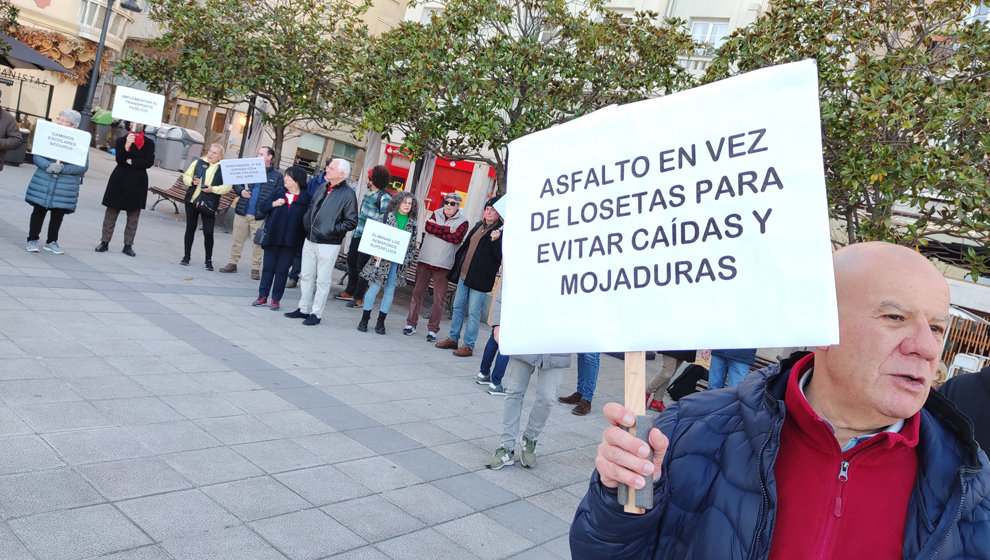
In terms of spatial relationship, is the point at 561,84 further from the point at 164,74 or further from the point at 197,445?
the point at 164,74

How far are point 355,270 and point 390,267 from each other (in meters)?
1.94

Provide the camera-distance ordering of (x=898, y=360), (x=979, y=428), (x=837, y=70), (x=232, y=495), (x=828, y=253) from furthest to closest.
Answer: (x=837, y=70), (x=232, y=495), (x=979, y=428), (x=898, y=360), (x=828, y=253)

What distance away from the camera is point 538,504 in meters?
5.30

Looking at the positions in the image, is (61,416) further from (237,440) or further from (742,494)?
(742,494)

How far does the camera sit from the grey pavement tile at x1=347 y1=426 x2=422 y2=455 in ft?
18.5

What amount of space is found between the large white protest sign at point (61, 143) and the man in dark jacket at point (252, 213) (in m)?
2.23

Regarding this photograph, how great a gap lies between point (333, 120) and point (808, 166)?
16.7 metres

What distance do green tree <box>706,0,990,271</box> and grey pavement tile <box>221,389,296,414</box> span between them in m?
6.32

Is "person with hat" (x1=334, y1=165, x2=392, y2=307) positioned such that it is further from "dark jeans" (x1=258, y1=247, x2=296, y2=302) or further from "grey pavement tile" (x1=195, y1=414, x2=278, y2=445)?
"grey pavement tile" (x1=195, y1=414, x2=278, y2=445)

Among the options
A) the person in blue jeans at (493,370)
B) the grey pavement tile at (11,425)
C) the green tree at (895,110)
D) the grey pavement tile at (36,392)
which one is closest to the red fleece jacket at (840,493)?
the grey pavement tile at (11,425)

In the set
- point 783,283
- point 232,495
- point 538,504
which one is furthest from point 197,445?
point 783,283

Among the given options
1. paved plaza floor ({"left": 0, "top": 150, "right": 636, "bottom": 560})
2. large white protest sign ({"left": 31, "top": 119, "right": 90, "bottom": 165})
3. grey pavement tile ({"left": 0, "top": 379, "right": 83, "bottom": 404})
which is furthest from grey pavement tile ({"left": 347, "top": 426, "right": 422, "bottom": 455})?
large white protest sign ({"left": 31, "top": 119, "right": 90, "bottom": 165})

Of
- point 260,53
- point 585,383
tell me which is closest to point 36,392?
point 585,383

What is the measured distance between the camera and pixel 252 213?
38.1 ft
